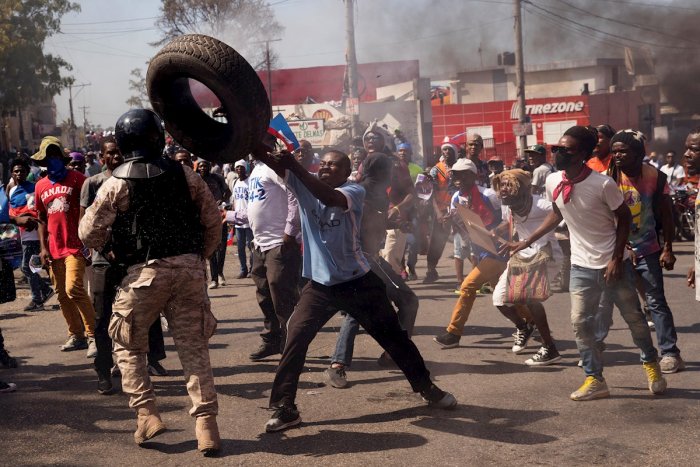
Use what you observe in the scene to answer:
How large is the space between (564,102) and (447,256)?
92.9 ft

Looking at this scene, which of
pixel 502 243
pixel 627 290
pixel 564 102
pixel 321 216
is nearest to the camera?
pixel 321 216

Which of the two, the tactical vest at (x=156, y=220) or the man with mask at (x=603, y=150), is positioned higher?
the man with mask at (x=603, y=150)

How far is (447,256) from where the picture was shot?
1554cm

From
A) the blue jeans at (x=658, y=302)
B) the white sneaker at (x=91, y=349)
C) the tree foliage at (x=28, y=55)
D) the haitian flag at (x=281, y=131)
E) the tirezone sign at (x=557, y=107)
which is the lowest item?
the white sneaker at (x=91, y=349)

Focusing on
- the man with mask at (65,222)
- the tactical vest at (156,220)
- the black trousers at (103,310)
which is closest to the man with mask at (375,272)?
the black trousers at (103,310)

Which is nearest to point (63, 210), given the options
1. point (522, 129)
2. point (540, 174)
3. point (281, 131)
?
point (281, 131)

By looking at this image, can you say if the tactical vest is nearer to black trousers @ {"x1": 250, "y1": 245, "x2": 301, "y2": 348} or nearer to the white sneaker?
black trousers @ {"x1": 250, "y1": 245, "x2": 301, "y2": 348}

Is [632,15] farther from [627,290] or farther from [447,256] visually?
[627,290]

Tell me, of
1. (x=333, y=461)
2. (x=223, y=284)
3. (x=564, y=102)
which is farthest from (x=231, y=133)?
(x=564, y=102)

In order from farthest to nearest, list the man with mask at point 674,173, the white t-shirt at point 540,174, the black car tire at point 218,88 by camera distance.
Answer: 1. the man with mask at point 674,173
2. the white t-shirt at point 540,174
3. the black car tire at point 218,88

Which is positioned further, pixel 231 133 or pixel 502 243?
pixel 502 243

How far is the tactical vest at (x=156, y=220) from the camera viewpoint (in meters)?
5.05

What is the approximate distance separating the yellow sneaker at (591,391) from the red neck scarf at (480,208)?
2641mm

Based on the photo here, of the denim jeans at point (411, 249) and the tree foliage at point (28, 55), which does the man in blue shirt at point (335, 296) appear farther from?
the tree foliage at point (28, 55)
